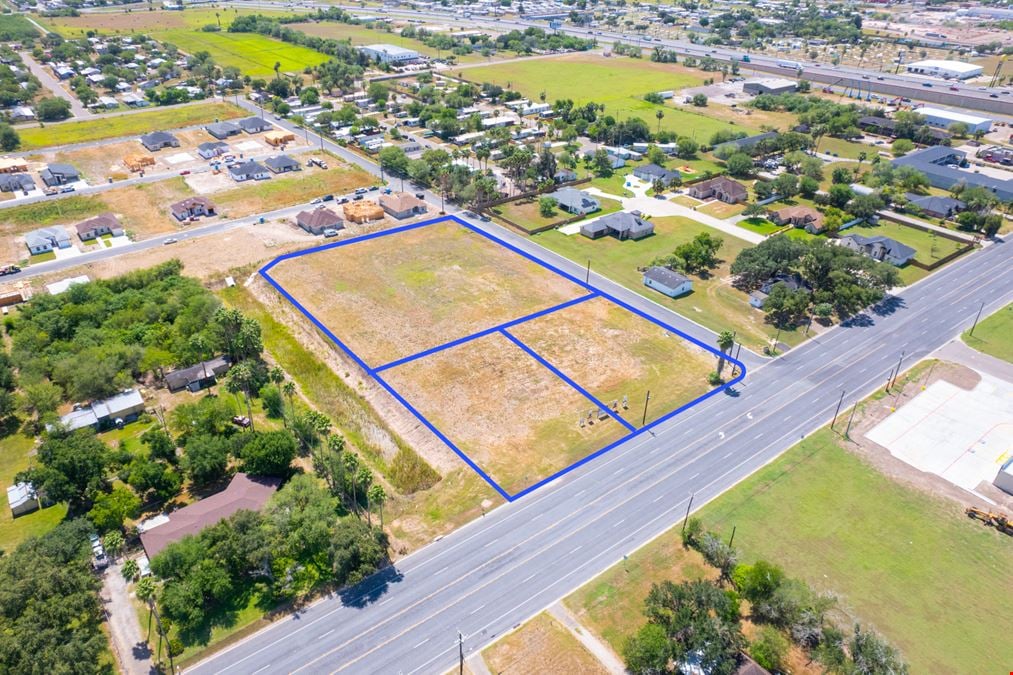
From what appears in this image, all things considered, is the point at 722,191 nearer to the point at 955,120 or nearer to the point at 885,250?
the point at 885,250

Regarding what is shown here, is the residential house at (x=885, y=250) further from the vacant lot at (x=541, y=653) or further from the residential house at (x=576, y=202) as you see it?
the vacant lot at (x=541, y=653)

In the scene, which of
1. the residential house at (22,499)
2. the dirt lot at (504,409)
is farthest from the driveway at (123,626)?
the dirt lot at (504,409)

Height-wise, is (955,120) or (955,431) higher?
(955,120)

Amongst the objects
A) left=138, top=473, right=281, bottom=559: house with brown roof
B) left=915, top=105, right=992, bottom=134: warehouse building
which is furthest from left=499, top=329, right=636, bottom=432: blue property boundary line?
left=915, top=105, right=992, bottom=134: warehouse building

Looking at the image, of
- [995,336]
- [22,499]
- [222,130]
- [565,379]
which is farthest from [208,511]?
[222,130]

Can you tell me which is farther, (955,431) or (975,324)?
(975,324)

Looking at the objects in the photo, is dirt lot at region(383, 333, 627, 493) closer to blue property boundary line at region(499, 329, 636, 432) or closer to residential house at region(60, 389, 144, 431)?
blue property boundary line at region(499, 329, 636, 432)
